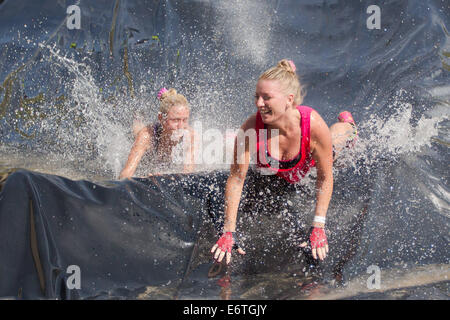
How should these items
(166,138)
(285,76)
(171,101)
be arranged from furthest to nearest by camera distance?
1. (166,138)
2. (171,101)
3. (285,76)

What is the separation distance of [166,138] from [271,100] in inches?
65.3

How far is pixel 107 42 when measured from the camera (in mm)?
5715

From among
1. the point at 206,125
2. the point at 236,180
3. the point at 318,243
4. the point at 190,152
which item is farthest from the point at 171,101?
the point at 318,243

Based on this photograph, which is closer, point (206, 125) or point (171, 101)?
point (171, 101)

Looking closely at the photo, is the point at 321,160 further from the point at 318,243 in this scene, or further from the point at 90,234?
the point at 90,234

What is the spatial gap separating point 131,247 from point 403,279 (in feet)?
4.55

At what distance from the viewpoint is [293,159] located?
2576 millimetres

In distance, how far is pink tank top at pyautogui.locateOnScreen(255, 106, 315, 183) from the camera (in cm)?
243

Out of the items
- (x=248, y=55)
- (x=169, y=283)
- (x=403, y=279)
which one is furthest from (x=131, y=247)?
(x=248, y=55)

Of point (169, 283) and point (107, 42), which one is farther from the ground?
point (107, 42)

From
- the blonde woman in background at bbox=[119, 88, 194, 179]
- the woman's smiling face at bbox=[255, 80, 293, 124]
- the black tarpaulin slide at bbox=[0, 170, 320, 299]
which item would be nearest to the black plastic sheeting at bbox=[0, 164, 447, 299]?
the black tarpaulin slide at bbox=[0, 170, 320, 299]

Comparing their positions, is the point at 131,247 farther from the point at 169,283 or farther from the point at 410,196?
the point at 410,196
